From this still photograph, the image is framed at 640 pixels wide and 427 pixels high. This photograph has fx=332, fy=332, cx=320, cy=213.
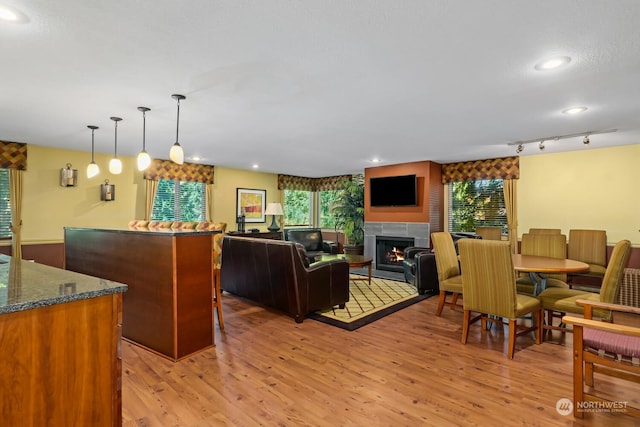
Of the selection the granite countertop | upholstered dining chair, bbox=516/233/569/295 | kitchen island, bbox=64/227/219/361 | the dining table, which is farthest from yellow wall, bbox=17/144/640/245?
the granite countertop

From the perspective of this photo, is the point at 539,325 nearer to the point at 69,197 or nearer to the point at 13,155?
the point at 69,197

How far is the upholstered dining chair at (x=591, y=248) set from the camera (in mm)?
4762

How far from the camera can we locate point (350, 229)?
7828mm

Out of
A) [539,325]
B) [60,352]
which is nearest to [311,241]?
[539,325]

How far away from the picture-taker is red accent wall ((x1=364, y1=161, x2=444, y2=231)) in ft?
21.4

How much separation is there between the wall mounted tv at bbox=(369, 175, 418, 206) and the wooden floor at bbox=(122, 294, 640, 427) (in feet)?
11.4

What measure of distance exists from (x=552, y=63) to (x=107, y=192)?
21.3 feet

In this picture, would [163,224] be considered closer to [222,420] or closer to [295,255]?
[295,255]

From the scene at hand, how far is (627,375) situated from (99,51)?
155 inches

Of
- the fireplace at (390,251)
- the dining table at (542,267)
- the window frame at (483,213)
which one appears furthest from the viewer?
the fireplace at (390,251)

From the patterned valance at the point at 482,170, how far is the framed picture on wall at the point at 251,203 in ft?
14.3

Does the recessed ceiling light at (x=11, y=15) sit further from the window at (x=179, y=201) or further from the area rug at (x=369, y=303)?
the window at (x=179, y=201)

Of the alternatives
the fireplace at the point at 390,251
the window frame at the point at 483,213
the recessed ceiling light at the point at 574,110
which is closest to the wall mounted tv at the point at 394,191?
the fireplace at the point at 390,251

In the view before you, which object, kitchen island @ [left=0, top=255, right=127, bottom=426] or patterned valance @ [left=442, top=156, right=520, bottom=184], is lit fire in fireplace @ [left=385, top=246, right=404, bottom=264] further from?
kitchen island @ [left=0, top=255, right=127, bottom=426]
